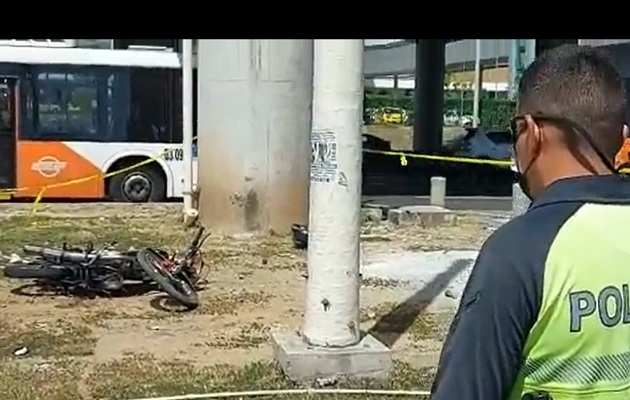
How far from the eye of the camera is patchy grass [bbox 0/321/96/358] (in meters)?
7.87

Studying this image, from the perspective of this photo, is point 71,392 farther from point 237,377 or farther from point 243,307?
point 243,307

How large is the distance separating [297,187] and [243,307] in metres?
5.18

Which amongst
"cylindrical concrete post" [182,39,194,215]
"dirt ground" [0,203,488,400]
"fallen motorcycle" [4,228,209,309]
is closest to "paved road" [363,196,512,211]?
"cylindrical concrete post" [182,39,194,215]

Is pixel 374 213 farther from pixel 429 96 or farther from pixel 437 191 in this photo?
pixel 429 96

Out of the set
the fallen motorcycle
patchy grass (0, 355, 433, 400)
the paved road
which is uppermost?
the fallen motorcycle

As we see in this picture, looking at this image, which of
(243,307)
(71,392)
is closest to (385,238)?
(243,307)

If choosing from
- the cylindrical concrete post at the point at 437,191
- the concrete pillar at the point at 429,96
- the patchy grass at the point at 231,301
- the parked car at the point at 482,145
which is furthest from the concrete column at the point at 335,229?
the concrete pillar at the point at 429,96

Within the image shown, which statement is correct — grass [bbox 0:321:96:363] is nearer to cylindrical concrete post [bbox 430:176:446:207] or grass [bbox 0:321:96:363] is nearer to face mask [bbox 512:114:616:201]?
face mask [bbox 512:114:616:201]

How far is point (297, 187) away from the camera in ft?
48.0

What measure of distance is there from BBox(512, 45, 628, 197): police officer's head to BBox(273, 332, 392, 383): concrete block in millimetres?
4808

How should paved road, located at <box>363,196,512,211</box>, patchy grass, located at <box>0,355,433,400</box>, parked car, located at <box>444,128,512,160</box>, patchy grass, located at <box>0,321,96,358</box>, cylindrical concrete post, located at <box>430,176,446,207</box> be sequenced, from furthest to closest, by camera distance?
parked car, located at <box>444,128,512,160</box> → paved road, located at <box>363,196,512,211</box> → cylindrical concrete post, located at <box>430,176,446,207</box> → patchy grass, located at <box>0,321,96,358</box> → patchy grass, located at <box>0,355,433,400</box>

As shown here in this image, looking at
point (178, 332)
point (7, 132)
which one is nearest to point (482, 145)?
point (7, 132)

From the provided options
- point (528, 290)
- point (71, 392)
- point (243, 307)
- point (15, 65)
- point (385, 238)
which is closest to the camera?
point (528, 290)

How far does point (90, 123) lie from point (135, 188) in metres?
1.45
